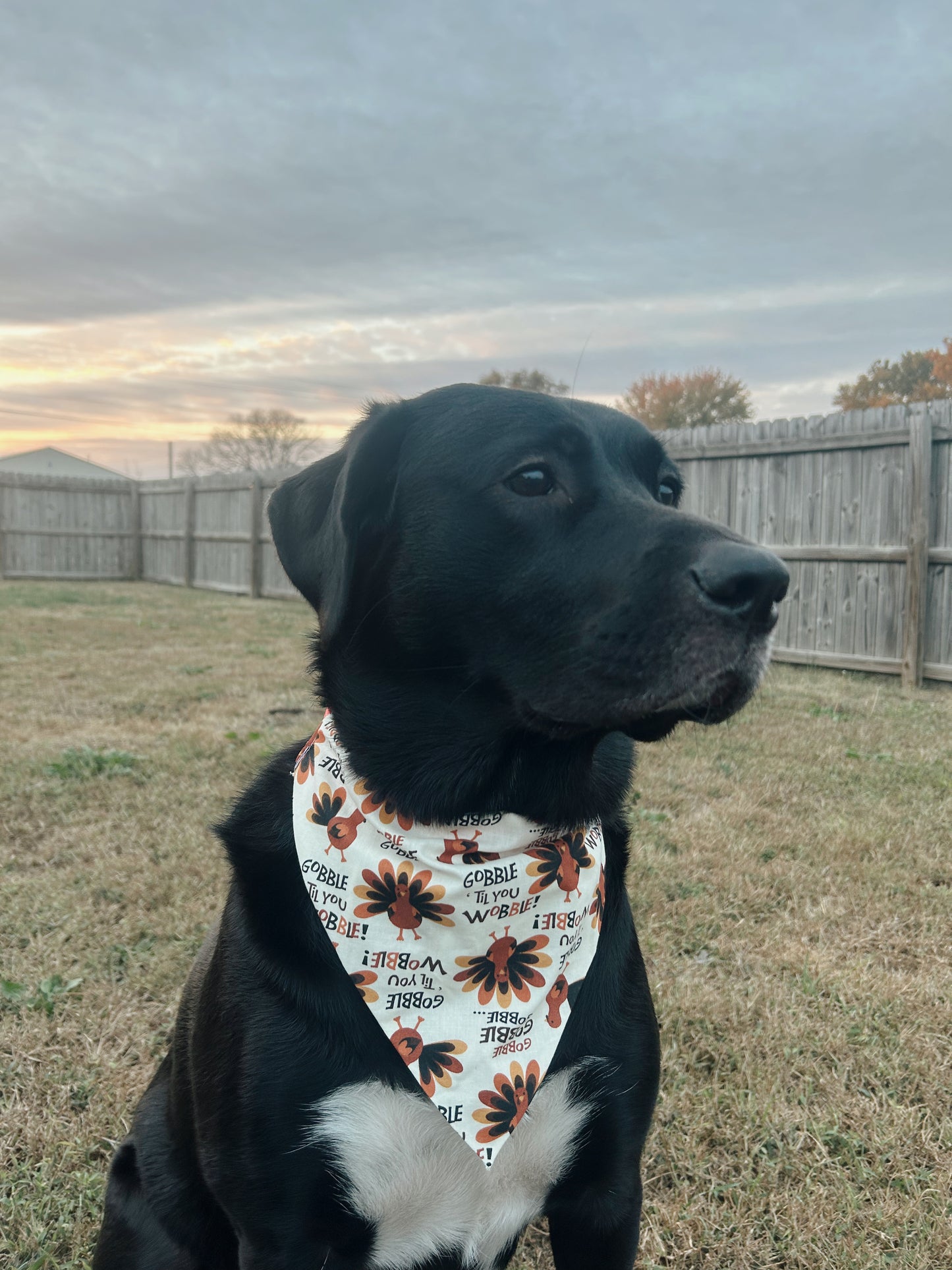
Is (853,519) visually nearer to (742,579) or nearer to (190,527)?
(742,579)

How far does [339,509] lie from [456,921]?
2.56ft

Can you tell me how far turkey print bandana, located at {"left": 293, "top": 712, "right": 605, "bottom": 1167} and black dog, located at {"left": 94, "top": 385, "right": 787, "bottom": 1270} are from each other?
41mm

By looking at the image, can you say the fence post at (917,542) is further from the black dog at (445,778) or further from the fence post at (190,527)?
the fence post at (190,527)

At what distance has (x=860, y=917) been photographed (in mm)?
3293

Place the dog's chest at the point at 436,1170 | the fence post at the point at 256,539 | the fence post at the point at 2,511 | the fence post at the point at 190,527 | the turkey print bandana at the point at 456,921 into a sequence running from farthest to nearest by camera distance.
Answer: the fence post at the point at 2,511 < the fence post at the point at 190,527 < the fence post at the point at 256,539 < the turkey print bandana at the point at 456,921 < the dog's chest at the point at 436,1170

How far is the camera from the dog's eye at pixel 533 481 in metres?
1.60

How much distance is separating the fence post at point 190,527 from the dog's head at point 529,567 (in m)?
16.7

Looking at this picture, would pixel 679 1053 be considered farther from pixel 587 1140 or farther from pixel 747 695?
pixel 747 695

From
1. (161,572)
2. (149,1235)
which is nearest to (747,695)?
(149,1235)

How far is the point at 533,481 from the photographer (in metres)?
1.61

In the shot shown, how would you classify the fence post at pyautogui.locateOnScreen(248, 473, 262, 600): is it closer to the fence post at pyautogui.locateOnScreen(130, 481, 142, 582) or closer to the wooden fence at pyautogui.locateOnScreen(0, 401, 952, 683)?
the fence post at pyautogui.locateOnScreen(130, 481, 142, 582)

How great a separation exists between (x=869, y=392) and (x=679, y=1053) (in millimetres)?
29604

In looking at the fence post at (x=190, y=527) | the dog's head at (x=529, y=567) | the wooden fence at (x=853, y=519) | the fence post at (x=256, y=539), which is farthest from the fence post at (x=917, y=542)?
the fence post at (x=190, y=527)

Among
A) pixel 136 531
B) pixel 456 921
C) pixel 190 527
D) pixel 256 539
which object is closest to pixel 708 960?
pixel 456 921
